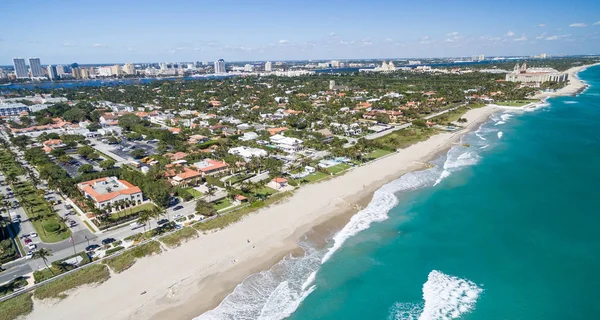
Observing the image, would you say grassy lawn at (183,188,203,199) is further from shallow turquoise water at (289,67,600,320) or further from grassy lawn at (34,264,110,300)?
shallow turquoise water at (289,67,600,320)

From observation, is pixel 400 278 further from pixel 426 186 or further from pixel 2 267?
pixel 2 267

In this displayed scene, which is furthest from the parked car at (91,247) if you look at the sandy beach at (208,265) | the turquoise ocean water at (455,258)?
the turquoise ocean water at (455,258)

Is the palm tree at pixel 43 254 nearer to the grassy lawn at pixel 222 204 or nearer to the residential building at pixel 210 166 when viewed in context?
the grassy lawn at pixel 222 204

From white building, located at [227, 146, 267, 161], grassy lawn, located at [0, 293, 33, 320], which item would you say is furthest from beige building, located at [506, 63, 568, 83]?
grassy lawn, located at [0, 293, 33, 320]

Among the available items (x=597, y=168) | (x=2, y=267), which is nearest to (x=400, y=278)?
(x=2, y=267)

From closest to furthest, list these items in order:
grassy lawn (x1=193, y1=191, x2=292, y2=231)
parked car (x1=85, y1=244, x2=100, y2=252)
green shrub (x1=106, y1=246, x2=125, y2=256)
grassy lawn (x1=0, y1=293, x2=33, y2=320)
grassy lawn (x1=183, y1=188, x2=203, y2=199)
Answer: grassy lawn (x1=0, y1=293, x2=33, y2=320), green shrub (x1=106, y1=246, x2=125, y2=256), parked car (x1=85, y1=244, x2=100, y2=252), grassy lawn (x1=193, y1=191, x2=292, y2=231), grassy lawn (x1=183, y1=188, x2=203, y2=199)
